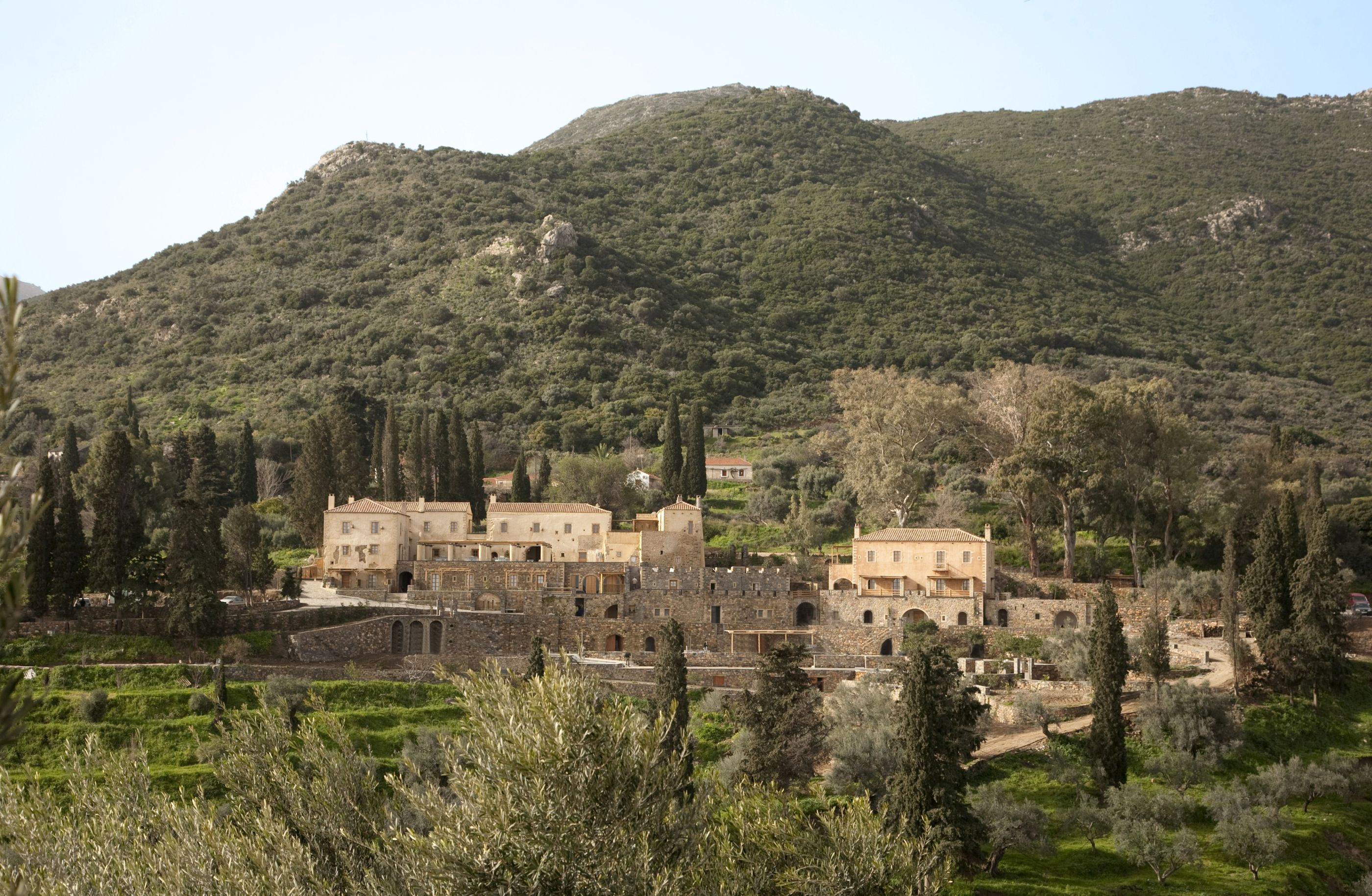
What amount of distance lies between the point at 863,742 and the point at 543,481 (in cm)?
3592

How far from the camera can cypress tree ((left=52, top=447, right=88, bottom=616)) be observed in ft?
167

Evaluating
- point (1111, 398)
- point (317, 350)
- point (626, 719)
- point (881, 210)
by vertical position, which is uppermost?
point (881, 210)

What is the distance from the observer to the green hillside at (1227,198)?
388 feet

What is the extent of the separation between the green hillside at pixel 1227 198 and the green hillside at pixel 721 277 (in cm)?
41

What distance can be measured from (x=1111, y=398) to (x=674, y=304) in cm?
5880

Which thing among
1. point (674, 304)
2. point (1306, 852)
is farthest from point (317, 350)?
point (1306, 852)

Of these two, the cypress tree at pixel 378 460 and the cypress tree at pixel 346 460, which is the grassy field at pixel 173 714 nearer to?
the cypress tree at pixel 346 460

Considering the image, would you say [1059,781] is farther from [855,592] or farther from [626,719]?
[626,719]

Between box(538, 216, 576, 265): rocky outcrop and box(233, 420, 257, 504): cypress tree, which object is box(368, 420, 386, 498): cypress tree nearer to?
box(233, 420, 257, 504): cypress tree

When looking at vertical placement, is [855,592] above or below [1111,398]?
below

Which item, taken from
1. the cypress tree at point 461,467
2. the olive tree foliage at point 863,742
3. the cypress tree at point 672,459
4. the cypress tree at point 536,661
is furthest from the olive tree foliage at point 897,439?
the cypress tree at point 536,661

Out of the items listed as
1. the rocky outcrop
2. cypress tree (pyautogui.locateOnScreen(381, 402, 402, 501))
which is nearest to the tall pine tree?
cypress tree (pyautogui.locateOnScreen(381, 402, 402, 501))

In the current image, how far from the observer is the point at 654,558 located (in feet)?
203

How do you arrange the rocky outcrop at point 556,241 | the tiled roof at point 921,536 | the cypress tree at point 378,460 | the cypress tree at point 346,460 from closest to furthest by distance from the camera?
the tiled roof at point 921,536
the cypress tree at point 346,460
the cypress tree at point 378,460
the rocky outcrop at point 556,241
